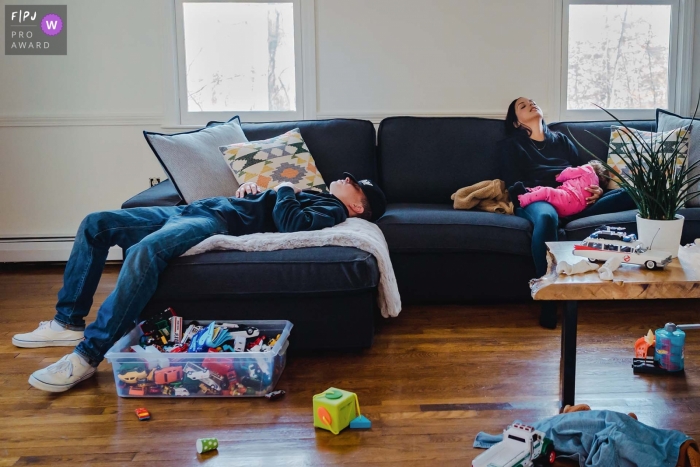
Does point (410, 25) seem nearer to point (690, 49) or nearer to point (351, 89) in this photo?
point (351, 89)

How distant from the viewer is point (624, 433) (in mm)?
1806

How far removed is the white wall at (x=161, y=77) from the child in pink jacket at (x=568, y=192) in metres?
0.83

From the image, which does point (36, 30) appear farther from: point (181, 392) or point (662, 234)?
point (662, 234)

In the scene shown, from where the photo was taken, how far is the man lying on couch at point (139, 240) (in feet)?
7.86

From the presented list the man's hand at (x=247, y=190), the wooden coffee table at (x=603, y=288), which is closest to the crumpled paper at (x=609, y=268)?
the wooden coffee table at (x=603, y=288)

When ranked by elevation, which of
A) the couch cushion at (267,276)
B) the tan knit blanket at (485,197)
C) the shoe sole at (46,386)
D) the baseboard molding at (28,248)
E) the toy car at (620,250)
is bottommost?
the shoe sole at (46,386)

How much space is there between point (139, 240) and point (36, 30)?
197 centimetres

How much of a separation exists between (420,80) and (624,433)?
2.68 meters

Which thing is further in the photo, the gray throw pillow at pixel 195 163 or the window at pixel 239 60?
the window at pixel 239 60

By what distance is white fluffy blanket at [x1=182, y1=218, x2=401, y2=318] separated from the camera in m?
2.63

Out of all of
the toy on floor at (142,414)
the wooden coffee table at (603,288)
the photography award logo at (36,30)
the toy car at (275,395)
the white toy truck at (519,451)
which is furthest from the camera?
the photography award logo at (36,30)

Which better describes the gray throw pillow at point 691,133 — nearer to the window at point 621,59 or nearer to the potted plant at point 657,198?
the window at point 621,59

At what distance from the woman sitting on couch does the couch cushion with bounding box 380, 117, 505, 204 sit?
0.13 metres

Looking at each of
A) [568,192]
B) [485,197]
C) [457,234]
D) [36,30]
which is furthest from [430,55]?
[36,30]
